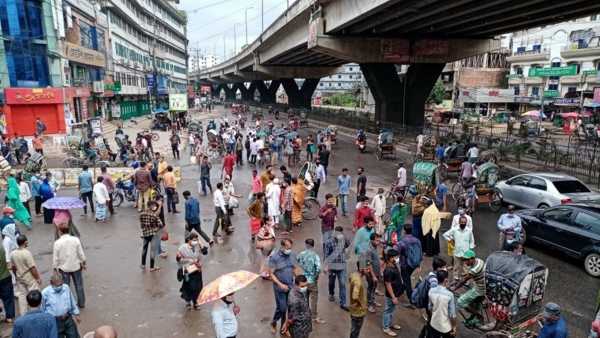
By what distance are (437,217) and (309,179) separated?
5636mm

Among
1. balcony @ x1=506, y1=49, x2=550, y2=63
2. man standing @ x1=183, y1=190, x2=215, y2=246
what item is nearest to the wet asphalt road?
man standing @ x1=183, y1=190, x2=215, y2=246

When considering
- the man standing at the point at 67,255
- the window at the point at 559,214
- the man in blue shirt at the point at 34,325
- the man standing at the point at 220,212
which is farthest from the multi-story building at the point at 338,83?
the man in blue shirt at the point at 34,325

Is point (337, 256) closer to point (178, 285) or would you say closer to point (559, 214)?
point (178, 285)

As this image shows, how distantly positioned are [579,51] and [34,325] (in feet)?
178

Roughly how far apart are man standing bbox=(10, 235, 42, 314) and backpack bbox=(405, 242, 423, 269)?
6277mm

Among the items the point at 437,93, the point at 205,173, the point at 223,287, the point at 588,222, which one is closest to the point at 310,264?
the point at 223,287

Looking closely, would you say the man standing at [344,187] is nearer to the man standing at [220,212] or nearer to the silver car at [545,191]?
the man standing at [220,212]

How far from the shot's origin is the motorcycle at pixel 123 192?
15164 millimetres

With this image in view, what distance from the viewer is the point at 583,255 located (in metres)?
9.45

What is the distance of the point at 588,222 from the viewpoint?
9.57 metres

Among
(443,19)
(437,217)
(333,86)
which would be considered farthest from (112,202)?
(333,86)

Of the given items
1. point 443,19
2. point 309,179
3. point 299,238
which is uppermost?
point 443,19

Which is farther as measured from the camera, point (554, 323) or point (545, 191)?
point (545, 191)

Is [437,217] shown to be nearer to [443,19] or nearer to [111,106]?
[443,19]
